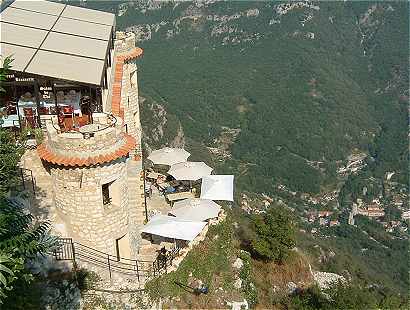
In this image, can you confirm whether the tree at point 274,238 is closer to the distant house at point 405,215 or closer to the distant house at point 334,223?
the distant house at point 334,223

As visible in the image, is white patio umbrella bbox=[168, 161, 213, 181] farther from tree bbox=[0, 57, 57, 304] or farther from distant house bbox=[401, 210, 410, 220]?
distant house bbox=[401, 210, 410, 220]

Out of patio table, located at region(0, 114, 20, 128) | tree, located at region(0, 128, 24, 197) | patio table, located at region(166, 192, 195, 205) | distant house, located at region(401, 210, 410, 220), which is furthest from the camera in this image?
distant house, located at region(401, 210, 410, 220)

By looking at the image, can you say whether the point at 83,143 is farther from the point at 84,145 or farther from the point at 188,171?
the point at 188,171

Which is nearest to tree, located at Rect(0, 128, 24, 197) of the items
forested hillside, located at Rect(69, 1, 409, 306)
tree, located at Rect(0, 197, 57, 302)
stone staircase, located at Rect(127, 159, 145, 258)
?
tree, located at Rect(0, 197, 57, 302)

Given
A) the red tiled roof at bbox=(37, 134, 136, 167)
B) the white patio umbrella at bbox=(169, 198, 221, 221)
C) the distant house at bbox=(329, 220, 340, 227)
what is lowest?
the distant house at bbox=(329, 220, 340, 227)

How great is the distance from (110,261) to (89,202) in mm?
2598

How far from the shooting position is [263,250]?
990 inches

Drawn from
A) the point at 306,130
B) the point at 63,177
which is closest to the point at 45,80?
the point at 63,177

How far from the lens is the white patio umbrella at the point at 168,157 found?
101ft

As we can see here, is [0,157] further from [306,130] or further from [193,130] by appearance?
[306,130]

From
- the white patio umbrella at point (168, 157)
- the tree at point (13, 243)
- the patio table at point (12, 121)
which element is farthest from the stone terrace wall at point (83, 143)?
the white patio umbrella at point (168, 157)

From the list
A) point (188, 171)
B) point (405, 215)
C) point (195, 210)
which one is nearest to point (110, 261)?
point (195, 210)

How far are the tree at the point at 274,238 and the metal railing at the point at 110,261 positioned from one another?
6.74 metres

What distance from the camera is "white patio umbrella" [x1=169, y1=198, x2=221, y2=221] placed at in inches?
973
